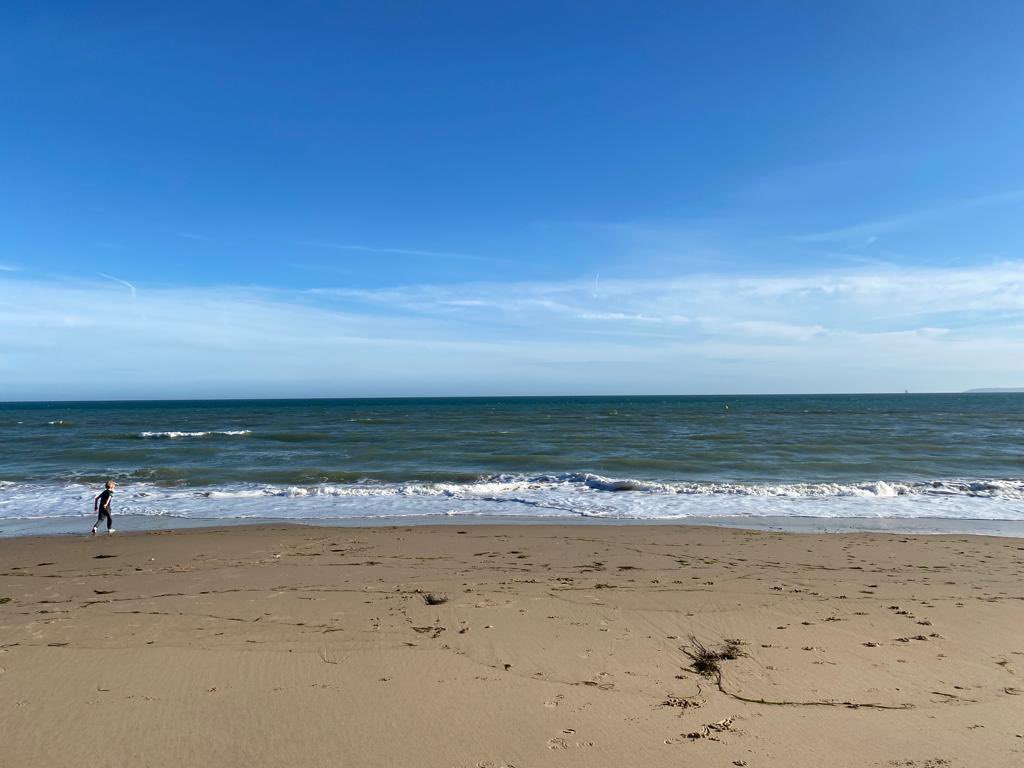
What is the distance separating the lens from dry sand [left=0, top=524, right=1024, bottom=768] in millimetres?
4156

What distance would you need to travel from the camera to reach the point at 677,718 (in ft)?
14.8

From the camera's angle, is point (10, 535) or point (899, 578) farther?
point (10, 535)

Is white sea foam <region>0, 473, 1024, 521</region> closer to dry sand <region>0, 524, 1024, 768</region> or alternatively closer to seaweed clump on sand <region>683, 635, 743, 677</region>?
dry sand <region>0, 524, 1024, 768</region>

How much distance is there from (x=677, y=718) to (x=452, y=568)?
5.30m

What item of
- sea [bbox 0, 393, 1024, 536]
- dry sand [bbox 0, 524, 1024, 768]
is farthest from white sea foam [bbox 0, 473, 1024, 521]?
dry sand [bbox 0, 524, 1024, 768]

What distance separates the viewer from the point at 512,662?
5555 millimetres

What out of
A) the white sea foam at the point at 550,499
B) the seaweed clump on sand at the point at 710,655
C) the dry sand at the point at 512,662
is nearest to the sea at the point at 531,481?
the white sea foam at the point at 550,499

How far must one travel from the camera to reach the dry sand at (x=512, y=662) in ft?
13.6

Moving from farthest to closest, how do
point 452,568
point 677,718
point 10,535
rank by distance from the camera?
point 10,535, point 452,568, point 677,718

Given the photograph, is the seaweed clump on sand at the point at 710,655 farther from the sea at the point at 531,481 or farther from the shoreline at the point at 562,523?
the sea at the point at 531,481

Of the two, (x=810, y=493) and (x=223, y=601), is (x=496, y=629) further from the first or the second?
(x=810, y=493)

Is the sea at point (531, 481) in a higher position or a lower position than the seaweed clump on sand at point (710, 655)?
lower

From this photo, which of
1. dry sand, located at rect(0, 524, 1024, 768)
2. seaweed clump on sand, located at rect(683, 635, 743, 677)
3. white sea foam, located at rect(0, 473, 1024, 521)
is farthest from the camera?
white sea foam, located at rect(0, 473, 1024, 521)

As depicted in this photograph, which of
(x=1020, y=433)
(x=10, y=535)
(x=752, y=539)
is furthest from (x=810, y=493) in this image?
Result: (x=1020, y=433)
